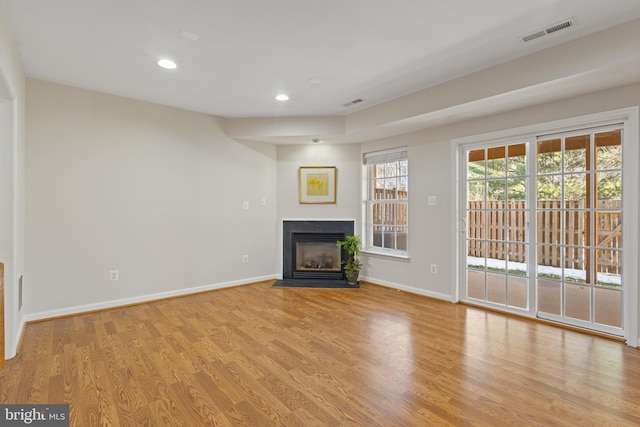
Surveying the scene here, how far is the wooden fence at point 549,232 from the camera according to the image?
118 inches

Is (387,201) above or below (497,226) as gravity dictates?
above

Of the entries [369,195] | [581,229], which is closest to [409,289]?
[369,195]

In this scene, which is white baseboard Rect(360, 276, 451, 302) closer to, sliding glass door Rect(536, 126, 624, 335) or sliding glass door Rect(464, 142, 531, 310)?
sliding glass door Rect(464, 142, 531, 310)

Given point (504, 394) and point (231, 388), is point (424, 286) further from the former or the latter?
point (231, 388)

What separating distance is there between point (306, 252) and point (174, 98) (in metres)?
3.00

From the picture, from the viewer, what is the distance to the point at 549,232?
133 inches

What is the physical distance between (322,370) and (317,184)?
10.9ft

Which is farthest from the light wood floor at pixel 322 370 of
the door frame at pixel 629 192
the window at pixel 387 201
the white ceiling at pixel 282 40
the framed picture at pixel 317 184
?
the white ceiling at pixel 282 40

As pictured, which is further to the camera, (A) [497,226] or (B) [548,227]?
(A) [497,226]

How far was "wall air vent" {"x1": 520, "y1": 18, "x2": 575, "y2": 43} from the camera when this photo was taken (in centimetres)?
233

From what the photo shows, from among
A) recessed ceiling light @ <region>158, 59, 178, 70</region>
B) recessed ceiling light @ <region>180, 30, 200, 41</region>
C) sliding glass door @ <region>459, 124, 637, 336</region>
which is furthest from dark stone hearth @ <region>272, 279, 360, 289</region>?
recessed ceiling light @ <region>180, 30, 200, 41</region>

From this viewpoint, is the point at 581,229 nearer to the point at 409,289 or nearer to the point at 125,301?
the point at 409,289

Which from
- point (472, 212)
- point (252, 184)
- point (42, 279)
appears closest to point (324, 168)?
point (252, 184)

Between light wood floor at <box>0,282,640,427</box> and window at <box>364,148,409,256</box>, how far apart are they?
147cm
